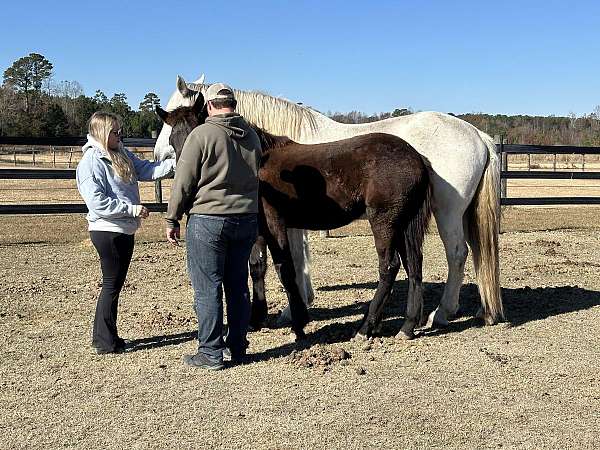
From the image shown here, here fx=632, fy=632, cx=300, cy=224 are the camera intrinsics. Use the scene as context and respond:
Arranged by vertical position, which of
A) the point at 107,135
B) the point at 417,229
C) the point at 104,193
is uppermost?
the point at 107,135

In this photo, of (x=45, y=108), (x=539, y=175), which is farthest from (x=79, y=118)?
(x=539, y=175)

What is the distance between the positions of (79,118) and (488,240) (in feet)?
176

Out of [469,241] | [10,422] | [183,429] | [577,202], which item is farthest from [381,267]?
[577,202]

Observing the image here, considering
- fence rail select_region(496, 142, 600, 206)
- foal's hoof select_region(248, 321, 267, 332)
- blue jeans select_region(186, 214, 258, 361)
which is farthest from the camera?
fence rail select_region(496, 142, 600, 206)

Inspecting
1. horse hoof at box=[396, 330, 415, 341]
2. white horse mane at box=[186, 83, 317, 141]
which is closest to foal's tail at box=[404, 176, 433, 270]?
horse hoof at box=[396, 330, 415, 341]

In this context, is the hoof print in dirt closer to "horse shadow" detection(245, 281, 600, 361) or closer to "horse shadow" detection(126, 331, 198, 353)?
"horse shadow" detection(245, 281, 600, 361)

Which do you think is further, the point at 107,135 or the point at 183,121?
the point at 183,121

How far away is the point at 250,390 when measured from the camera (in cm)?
413

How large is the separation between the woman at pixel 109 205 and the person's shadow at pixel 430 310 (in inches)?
15.9

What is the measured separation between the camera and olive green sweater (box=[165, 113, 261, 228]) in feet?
13.8

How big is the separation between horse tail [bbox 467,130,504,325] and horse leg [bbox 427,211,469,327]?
16 centimetres

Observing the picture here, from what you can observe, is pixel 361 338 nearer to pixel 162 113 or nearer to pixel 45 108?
pixel 162 113

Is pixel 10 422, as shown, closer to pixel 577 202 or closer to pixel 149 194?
pixel 577 202

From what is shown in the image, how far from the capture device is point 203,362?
454cm
